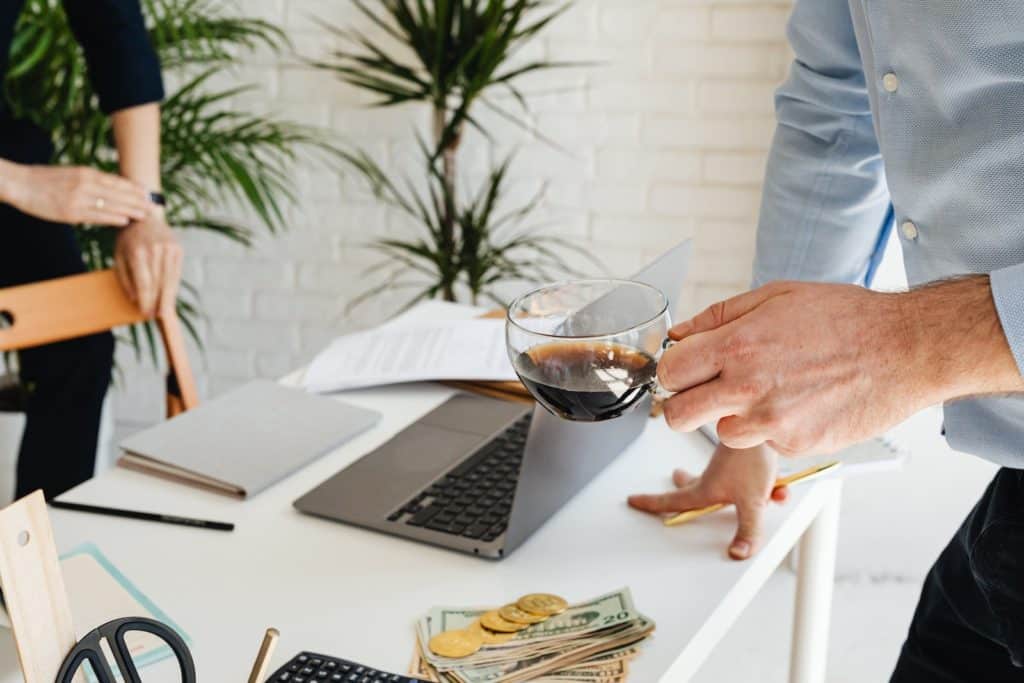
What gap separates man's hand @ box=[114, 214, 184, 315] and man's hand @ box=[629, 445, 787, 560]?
934 mm

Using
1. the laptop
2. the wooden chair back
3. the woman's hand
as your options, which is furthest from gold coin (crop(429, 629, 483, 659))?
the woman's hand

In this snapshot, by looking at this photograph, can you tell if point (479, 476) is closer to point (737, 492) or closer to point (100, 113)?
point (737, 492)

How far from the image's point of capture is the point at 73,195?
2.01 m

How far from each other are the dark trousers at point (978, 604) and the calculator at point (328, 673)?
0.52 m

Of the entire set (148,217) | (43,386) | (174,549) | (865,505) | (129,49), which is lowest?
(865,505)

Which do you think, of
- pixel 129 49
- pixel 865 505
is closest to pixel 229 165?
pixel 129 49

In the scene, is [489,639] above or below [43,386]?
above

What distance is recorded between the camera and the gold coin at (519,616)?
3.44ft

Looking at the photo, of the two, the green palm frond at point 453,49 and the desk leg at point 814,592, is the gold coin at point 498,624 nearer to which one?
the desk leg at point 814,592

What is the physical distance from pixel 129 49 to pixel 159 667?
1562 mm

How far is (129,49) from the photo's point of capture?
2.26 meters

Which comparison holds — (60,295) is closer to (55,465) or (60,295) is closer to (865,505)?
(55,465)

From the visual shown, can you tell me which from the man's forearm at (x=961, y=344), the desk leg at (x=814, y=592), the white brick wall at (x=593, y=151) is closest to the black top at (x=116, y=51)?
the white brick wall at (x=593, y=151)

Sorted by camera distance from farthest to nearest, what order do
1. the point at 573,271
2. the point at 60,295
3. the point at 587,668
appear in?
the point at 573,271, the point at 60,295, the point at 587,668
